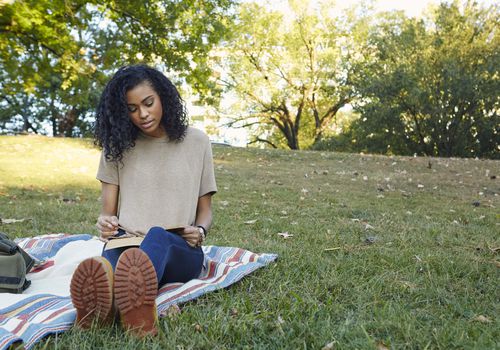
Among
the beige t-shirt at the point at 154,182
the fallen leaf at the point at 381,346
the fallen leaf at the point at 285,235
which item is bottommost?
the fallen leaf at the point at 285,235

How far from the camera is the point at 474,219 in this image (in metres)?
5.24

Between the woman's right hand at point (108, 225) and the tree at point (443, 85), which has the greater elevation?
the tree at point (443, 85)

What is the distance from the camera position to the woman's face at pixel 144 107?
2.63 m

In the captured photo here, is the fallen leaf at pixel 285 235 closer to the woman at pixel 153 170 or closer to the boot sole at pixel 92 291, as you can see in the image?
the woman at pixel 153 170

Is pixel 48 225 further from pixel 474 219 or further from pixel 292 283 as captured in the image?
pixel 474 219

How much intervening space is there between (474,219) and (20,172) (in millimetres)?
7951

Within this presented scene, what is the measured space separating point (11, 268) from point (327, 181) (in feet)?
22.7

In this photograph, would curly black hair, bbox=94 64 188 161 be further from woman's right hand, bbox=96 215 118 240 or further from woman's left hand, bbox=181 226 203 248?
woman's left hand, bbox=181 226 203 248

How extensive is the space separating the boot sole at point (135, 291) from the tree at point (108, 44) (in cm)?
740

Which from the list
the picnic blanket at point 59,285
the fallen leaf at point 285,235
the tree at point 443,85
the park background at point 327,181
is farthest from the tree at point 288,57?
the picnic blanket at point 59,285

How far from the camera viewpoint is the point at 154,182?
9.06ft

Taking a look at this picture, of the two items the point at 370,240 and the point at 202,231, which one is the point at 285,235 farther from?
the point at 202,231

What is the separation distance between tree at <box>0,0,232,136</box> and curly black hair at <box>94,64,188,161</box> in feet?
20.7

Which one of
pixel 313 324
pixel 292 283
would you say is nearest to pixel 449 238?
pixel 292 283
